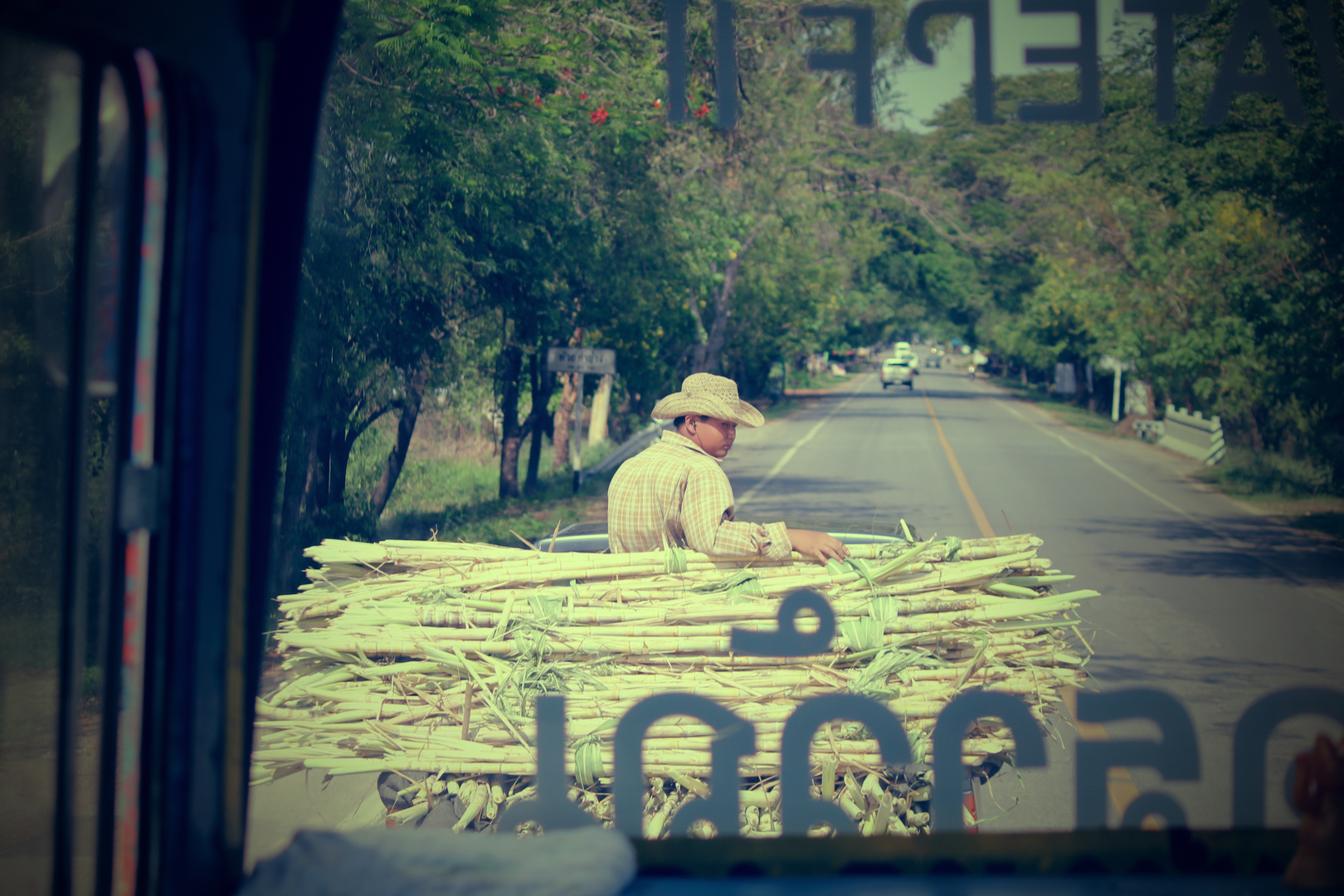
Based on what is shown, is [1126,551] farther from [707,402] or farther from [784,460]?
[784,460]

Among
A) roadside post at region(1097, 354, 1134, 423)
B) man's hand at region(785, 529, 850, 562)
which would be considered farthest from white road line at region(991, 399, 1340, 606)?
roadside post at region(1097, 354, 1134, 423)

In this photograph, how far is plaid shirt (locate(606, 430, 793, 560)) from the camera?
3504 millimetres

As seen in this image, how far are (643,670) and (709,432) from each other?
119 cm

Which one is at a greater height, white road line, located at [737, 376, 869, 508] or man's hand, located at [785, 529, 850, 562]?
white road line, located at [737, 376, 869, 508]

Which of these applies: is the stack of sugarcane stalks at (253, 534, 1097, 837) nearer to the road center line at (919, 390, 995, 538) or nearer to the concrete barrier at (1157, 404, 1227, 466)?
the road center line at (919, 390, 995, 538)

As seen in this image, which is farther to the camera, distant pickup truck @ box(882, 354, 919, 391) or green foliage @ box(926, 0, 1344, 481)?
distant pickup truck @ box(882, 354, 919, 391)

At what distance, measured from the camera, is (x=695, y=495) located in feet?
11.5

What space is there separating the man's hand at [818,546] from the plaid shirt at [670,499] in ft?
0.91

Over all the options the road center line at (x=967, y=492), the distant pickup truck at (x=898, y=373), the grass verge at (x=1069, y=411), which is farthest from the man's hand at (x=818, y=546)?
the distant pickup truck at (x=898, y=373)

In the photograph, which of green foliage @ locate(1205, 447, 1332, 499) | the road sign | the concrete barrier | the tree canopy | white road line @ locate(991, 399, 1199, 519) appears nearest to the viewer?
the tree canopy

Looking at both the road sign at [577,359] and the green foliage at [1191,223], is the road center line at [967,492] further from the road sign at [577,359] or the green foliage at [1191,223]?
the road sign at [577,359]

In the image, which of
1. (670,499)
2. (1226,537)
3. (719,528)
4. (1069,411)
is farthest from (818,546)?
(1069,411)

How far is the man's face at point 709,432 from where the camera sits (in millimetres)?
3893

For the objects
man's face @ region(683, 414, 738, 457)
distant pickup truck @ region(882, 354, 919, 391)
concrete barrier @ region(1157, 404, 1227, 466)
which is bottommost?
man's face @ region(683, 414, 738, 457)
